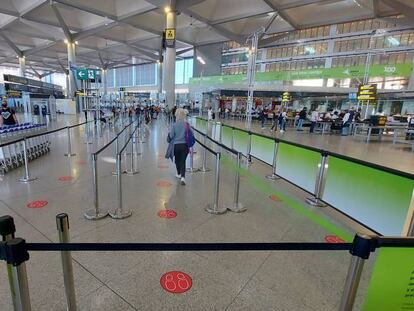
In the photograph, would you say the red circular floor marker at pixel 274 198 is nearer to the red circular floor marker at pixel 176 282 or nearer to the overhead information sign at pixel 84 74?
the red circular floor marker at pixel 176 282

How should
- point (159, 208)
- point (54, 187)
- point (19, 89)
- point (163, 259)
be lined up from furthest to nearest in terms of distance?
point (19, 89) → point (54, 187) → point (159, 208) → point (163, 259)

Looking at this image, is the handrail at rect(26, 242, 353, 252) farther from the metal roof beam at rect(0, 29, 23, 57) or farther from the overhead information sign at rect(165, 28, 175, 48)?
the metal roof beam at rect(0, 29, 23, 57)

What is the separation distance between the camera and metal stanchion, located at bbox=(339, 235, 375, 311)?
1.29m

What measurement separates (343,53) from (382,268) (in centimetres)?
3838

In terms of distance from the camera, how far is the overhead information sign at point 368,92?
56.0 ft

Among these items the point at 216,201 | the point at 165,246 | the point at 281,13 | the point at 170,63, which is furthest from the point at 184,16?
the point at 165,246

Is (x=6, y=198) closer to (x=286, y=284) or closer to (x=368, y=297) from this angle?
(x=286, y=284)

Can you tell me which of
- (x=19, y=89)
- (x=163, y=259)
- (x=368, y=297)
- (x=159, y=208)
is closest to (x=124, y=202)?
(x=159, y=208)

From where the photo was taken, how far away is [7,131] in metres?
6.50

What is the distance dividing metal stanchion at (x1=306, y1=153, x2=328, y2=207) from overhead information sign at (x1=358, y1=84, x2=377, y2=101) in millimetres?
16120

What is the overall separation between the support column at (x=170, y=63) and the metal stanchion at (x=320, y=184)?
20.7 meters

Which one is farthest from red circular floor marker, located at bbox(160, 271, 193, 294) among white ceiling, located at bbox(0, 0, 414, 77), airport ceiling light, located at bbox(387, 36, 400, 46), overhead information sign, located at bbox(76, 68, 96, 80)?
airport ceiling light, located at bbox(387, 36, 400, 46)

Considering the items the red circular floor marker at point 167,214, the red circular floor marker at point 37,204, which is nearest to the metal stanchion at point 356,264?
the red circular floor marker at point 167,214

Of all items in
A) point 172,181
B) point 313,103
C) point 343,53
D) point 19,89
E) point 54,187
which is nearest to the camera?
point 54,187
